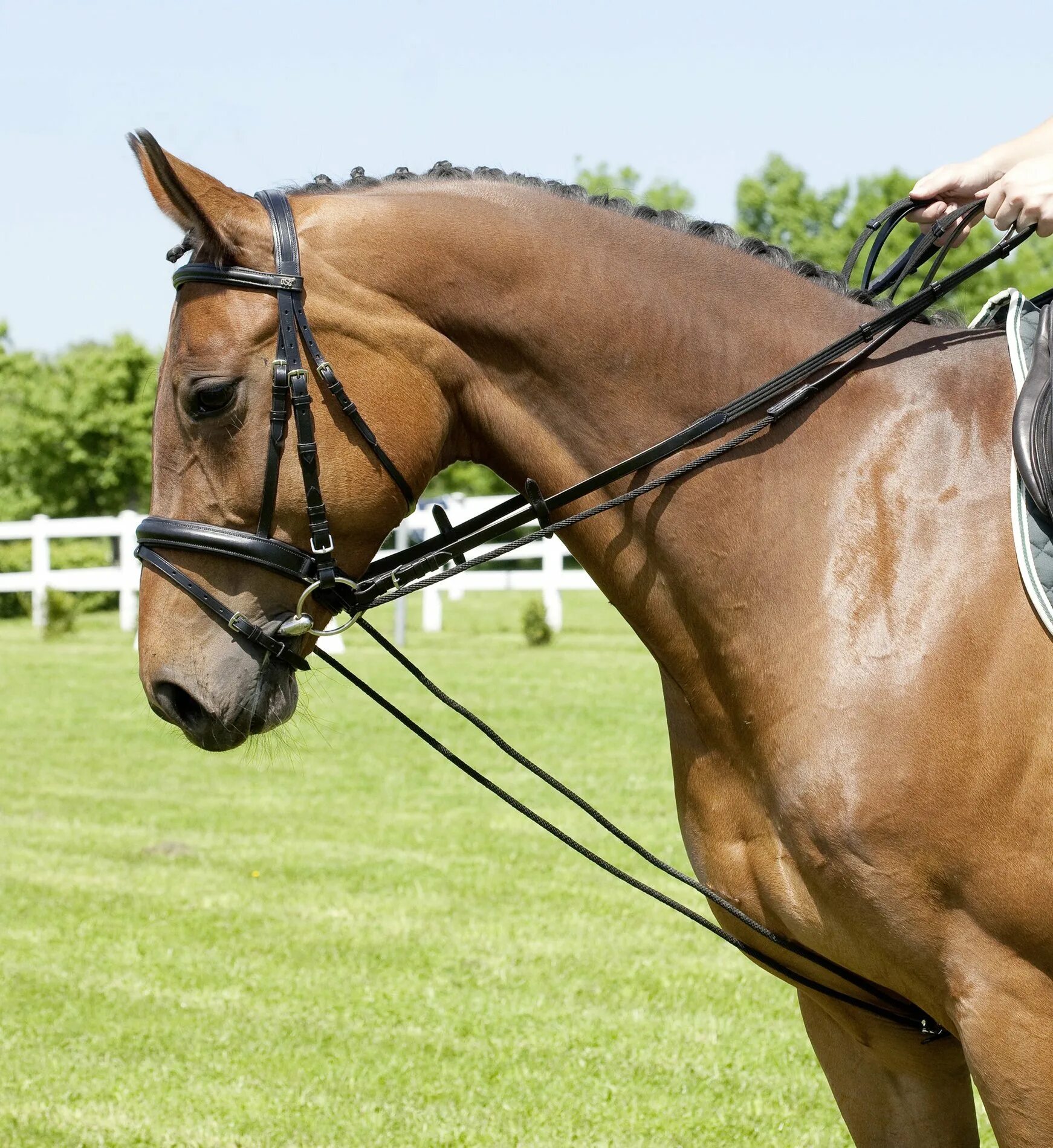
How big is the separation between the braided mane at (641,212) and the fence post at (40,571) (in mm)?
20151

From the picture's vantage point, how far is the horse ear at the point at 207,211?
271 cm

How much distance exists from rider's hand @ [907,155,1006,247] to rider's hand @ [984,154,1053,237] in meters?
0.27

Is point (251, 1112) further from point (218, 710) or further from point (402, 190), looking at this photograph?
point (402, 190)

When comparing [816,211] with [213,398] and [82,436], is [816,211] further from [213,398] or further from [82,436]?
[213,398]

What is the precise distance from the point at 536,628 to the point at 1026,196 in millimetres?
15933

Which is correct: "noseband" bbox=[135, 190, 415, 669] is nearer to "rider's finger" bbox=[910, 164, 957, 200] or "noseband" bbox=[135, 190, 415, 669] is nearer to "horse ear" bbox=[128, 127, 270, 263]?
"horse ear" bbox=[128, 127, 270, 263]

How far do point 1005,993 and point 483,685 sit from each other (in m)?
12.1

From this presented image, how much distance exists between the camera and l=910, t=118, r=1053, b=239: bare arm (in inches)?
111

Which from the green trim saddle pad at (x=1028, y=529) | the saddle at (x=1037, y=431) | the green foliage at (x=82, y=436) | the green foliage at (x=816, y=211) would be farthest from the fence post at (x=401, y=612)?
the green foliage at (x=816, y=211)

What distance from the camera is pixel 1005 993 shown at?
8.20 ft

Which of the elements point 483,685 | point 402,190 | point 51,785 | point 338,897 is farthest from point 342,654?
point 402,190

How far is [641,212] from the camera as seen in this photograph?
3055mm

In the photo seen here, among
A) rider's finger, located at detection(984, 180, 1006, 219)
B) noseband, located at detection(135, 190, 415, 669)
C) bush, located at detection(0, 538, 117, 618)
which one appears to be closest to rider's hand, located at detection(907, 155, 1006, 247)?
rider's finger, located at detection(984, 180, 1006, 219)

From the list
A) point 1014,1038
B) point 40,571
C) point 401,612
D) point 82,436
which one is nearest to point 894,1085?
point 1014,1038
